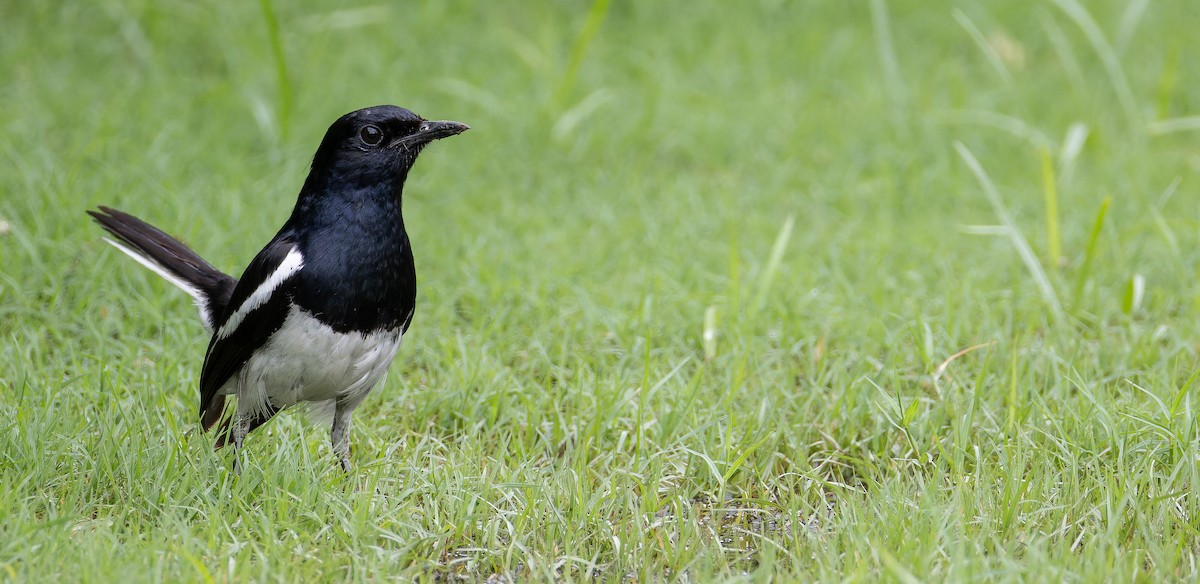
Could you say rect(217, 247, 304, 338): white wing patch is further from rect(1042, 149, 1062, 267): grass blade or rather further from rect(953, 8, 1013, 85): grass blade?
rect(953, 8, 1013, 85): grass blade

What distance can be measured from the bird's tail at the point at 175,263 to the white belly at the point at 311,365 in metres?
0.43

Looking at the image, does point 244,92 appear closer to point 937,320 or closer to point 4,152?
point 4,152

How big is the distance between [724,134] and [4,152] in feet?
12.1

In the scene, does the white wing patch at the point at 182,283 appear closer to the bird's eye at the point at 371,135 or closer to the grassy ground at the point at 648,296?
the grassy ground at the point at 648,296

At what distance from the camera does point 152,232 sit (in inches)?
151

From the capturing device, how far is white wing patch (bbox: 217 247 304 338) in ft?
10.9

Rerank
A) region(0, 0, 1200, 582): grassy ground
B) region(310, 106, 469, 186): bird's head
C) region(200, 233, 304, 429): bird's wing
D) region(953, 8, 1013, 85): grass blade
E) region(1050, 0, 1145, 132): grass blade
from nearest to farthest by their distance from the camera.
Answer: region(0, 0, 1200, 582): grassy ground → region(200, 233, 304, 429): bird's wing → region(310, 106, 469, 186): bird's head → region(953, 8, 1013, 85): grass blade → region(1050, 0, 1145, 132): grass blade

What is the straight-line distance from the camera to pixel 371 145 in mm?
3469

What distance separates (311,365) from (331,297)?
210 mm

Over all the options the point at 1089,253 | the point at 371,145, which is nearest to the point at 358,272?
the point at 371,145

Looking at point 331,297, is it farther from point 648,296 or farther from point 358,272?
point 648,296

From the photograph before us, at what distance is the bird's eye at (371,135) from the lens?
11.3ft

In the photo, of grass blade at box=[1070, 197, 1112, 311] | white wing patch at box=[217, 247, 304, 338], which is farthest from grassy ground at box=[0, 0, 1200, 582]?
white wing patch at box=[217, 247, 304, 338]

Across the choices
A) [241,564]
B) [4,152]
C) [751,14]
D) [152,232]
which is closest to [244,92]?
[4,152]
